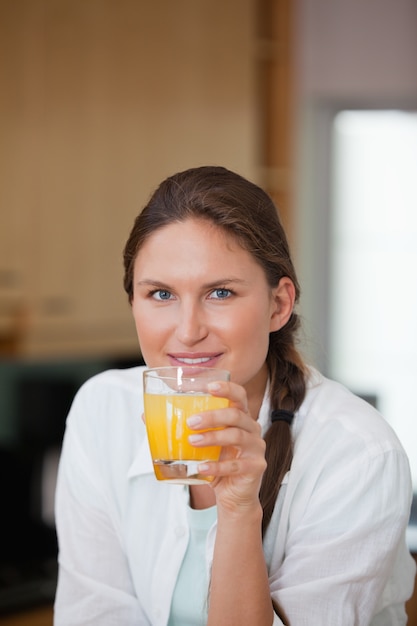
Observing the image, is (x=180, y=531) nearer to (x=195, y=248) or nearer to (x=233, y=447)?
(x=233, y=447)

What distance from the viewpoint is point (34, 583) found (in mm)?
3176

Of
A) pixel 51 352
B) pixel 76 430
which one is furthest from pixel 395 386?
pixel 76 430

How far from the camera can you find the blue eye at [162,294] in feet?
4.95

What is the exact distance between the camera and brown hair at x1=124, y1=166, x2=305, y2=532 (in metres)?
1.52

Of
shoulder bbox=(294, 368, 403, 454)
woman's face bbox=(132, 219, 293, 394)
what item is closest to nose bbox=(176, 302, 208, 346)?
woman's face bbox=(132, 219, 293, 394)

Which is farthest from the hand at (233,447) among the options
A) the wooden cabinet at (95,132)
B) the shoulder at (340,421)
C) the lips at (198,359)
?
the wooden cabinet at (95,132)

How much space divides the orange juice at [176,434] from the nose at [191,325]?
5.1 inches

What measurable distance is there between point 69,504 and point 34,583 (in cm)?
151

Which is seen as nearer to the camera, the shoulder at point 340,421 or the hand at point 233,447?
the hand at point 233,447

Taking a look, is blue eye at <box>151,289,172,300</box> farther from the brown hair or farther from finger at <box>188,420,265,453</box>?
finger at <box>188,420,265,453</box>

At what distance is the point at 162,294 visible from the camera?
4.97 feet

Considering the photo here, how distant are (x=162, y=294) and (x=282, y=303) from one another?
0.22 metres

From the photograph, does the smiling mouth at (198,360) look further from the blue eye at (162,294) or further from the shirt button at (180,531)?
the shirt button at (180,531)

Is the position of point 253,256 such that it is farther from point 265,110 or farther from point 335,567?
point 265,110
